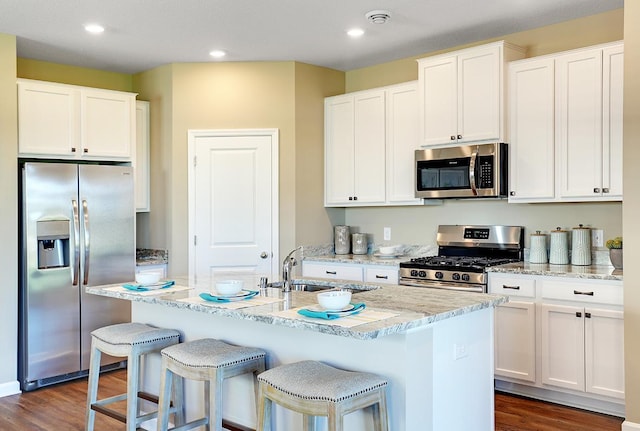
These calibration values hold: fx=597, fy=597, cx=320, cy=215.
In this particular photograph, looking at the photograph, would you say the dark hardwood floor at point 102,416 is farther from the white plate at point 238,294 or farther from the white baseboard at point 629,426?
the white plate at point 238,294

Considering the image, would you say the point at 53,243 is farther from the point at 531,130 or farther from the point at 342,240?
the point at 531,130

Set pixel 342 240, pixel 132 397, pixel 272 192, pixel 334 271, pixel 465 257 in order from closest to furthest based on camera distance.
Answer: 1. pixel 132 397
2. pixel 465 257
3. pixel 334 271
4. pixel 272 192
5. pixel 342 240

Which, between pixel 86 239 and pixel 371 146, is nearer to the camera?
pixel 86 239

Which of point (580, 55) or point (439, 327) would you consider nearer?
point (439, 327)

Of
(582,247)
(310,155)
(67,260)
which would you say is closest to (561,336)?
(582,247)

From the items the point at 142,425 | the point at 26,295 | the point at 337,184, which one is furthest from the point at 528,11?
the point at 26,295

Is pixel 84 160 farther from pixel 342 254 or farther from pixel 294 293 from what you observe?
pixel 294 293

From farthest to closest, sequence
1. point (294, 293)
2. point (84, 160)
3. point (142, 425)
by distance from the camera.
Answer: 1. point (84, 160)
2. point (142, 425)
3. point (294, 293)

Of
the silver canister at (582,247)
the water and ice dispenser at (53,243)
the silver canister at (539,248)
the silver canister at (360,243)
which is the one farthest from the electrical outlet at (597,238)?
the water and ice dispenser at (53,243)

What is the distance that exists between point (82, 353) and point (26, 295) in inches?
24.4

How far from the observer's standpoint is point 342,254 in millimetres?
5469

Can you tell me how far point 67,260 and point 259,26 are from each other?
2.26 meters

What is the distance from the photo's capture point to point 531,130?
163 inches

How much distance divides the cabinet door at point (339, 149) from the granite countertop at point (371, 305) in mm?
2129
